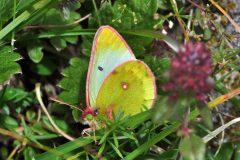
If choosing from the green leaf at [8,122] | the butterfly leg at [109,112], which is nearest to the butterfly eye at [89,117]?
the butterfly leg at [109,112]

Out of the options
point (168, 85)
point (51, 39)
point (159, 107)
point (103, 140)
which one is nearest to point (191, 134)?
point (159, 107)

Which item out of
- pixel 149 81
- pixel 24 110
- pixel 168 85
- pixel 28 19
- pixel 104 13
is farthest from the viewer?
pixel 24 110

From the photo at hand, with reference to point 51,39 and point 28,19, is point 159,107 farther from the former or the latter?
point 51,39

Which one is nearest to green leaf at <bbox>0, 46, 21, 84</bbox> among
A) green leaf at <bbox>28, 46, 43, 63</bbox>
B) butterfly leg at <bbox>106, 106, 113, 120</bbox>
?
green leaf at <bbox>28, 46, 43, 63</bbox>

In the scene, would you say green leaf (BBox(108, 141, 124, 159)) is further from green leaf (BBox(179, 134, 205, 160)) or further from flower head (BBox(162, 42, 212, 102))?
flower head (BBox(162, 42, 212, 102))

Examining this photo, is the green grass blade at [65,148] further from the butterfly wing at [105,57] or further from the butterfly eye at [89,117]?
the butterfly wing at [105,57]

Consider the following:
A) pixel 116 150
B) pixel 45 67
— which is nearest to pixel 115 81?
pixel 116 150
